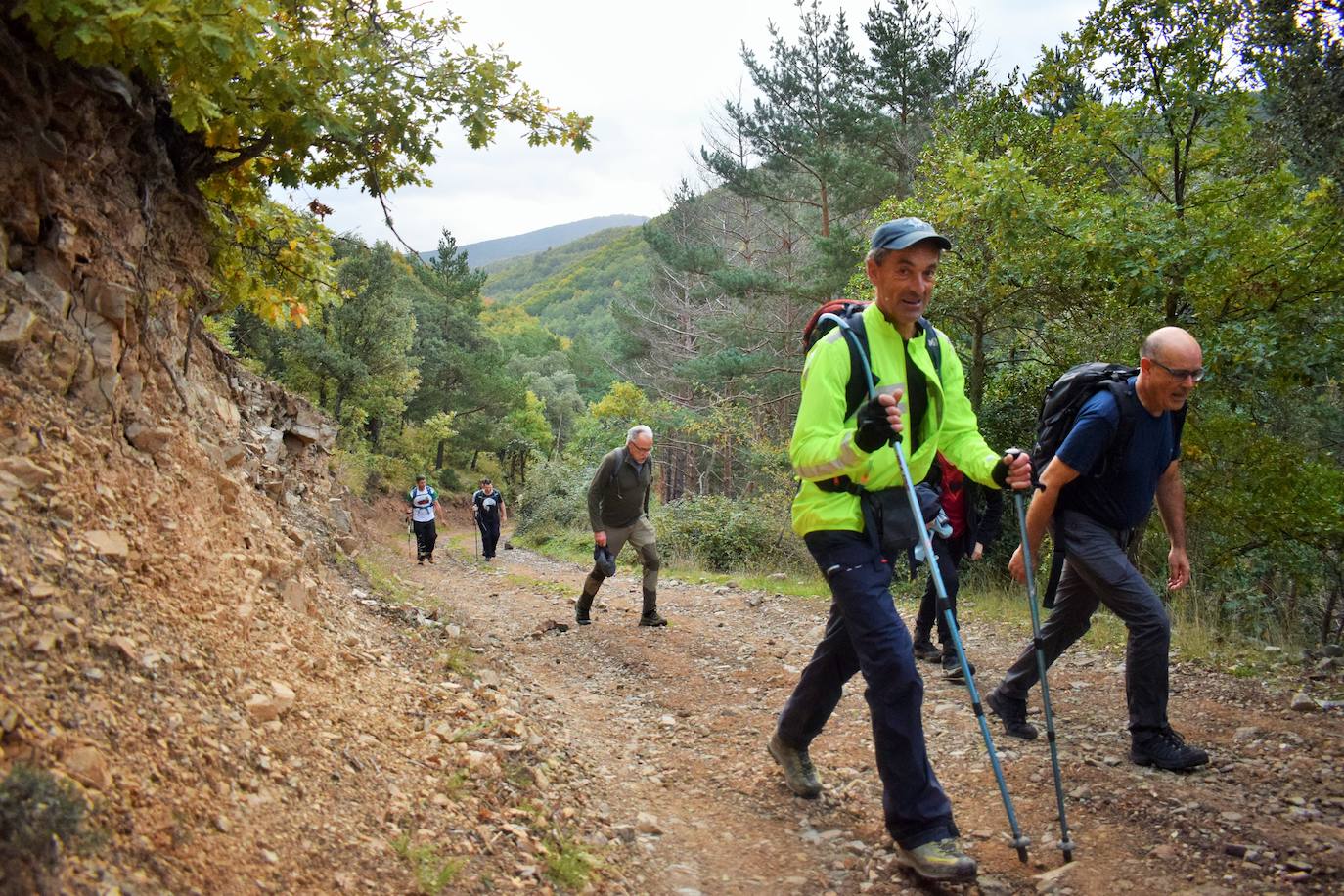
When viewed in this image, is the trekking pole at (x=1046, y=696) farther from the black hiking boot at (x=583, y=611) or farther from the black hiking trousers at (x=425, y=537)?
the black hiking trousers at (x=425, y=537)

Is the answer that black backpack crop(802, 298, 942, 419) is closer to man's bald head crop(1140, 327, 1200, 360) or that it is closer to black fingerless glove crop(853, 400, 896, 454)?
black fingerless glove crop(853, 400, 896, 454)

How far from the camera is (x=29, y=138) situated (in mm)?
3627

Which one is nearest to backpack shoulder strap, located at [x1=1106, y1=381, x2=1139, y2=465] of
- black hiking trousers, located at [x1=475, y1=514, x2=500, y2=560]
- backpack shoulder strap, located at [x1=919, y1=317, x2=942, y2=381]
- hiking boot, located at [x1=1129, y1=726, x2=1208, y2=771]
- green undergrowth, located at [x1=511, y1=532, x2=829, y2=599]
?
backpack shoulder strap, located at [x1=919, y1=317, x2=942, y2=381]

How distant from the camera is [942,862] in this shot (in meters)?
3.03

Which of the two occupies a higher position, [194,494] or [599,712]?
[194,494]

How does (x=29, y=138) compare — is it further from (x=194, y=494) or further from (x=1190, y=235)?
(x=1190, y=235)

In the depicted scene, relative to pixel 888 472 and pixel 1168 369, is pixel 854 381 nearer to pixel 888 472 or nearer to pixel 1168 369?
pixel 888 472

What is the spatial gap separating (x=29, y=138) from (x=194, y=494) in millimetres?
1720

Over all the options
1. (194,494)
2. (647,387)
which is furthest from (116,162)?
(647,387)

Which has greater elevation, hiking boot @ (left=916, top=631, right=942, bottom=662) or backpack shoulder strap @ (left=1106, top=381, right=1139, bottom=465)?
backpack shoulder strap @ (left=1106, top=381, right=1139, bottom=465)

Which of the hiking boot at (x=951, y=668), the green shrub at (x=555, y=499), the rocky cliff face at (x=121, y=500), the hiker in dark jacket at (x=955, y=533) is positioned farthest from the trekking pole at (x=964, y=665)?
the green shrub at (x=555, y=499)

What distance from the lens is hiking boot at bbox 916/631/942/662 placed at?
6.62 m

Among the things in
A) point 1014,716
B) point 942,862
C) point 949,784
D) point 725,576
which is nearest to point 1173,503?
point 1014,716

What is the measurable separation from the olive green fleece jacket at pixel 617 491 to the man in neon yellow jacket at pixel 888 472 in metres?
5.03
